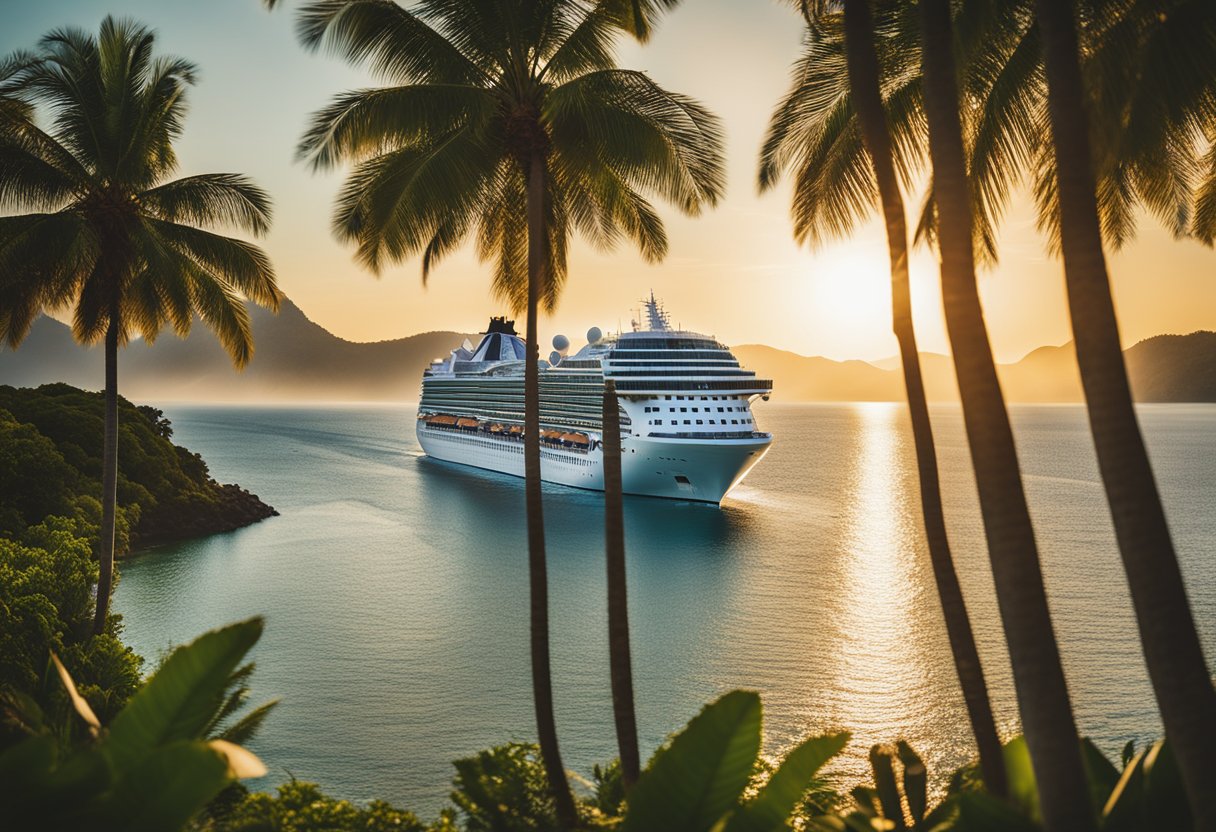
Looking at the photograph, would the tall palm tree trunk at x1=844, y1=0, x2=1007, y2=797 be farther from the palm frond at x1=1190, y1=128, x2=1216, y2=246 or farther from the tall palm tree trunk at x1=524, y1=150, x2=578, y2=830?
the palm frond at x1=1190, y1=128, x2=1216, y2=246

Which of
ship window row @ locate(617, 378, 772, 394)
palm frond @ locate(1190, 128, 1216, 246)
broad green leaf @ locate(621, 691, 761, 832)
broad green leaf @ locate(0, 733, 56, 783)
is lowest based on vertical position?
broad green leaf @ locate(621, 691, 761, 832)

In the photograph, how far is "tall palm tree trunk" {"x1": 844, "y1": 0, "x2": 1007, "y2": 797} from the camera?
19.6 feet

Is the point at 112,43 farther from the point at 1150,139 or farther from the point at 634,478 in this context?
the point at 634,478

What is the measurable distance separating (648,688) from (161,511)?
2681 cm

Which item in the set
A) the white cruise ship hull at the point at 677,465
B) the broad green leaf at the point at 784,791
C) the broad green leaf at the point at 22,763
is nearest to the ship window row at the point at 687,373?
the white cruise ship hull at the point at 677,465

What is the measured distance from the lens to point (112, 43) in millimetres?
12938

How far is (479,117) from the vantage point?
871 centimetres

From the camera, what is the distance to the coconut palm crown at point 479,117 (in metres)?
8.52

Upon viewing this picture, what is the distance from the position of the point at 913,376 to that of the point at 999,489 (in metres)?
3.17

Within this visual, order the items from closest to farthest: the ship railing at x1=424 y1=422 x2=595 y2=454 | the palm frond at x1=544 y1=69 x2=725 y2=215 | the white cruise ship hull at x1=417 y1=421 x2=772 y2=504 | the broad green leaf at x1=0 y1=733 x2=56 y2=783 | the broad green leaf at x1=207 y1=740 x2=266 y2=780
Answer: the broad green leaf at x1=0 y1=733 x2=56 y2=783 → the broad green leaf at x1=207 y1=740 x2=266 y2=780 → the palm frond at x1=544 y1=69 x2=725 y2=215 → the white cruise ship hull at x1=417 y1=421 x2=772 y2=504 → the ship railing at x1=424 y1=422 x2=595 y2=454

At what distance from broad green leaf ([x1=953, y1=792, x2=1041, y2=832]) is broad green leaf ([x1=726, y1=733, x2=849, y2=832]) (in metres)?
0.63

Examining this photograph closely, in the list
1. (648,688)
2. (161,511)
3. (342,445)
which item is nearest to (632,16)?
(648,688)

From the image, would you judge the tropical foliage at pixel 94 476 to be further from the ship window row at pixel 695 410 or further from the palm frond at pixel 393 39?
the ship window row at pixel 695 410

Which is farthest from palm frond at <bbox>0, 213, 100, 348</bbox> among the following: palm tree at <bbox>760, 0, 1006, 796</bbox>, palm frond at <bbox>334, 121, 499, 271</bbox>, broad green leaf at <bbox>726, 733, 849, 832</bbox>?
broad green leaf at <bbox>726, 733, 849, 832</bbox>
